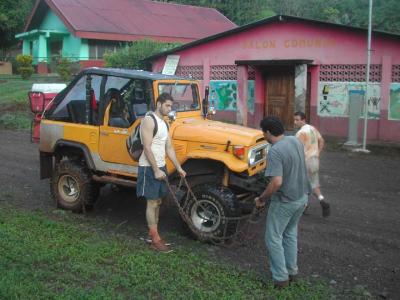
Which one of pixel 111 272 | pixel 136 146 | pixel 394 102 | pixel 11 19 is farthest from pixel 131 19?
pixel 111 272

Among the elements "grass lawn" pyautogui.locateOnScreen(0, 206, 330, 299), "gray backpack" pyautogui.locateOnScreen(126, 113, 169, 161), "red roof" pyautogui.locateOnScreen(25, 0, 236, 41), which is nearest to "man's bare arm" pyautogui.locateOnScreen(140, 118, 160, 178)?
"gray backpack" pyautogui.locateOnScreen(126, 113, 169, 161)

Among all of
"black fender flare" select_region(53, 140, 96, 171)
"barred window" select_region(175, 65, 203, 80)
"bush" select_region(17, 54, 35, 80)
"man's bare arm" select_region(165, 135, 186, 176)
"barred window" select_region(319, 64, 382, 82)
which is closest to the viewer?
"man's bare arm" select_region(165, 135, 186, 176)

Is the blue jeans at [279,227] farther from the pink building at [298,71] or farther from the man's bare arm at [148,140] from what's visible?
the pink building at [298,71]

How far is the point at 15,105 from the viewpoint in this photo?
19750 mm

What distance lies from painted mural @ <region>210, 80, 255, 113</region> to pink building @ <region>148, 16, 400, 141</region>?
0.12 ft

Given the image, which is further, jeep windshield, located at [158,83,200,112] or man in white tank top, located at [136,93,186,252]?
jeep windshield, located at [158,83,200,112]

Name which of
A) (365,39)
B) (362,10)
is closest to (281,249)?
(365,39)

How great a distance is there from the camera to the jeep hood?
612cm

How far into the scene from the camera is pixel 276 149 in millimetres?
4699

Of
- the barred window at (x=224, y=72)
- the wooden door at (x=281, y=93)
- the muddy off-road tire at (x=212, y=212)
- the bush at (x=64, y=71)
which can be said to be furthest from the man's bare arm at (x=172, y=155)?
the bush at (x=64, y=71)

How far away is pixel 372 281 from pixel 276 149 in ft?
5.65

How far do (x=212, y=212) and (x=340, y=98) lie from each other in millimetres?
10784

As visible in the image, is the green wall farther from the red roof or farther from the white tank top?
the white tank top

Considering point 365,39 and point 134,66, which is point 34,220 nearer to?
point 365,39
